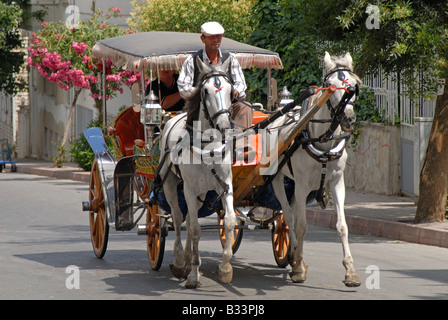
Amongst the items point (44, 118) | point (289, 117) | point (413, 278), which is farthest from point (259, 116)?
point (44, 118)

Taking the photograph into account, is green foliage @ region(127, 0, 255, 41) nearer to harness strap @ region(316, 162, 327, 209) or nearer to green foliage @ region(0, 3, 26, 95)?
green foliage @ region(0, 3, 26, 95)

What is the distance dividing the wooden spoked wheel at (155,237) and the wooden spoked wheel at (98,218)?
0.76 metres

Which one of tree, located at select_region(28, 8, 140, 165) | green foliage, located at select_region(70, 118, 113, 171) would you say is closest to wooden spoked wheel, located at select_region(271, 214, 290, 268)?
tree, located at select_region(28, 8, 140, 165)

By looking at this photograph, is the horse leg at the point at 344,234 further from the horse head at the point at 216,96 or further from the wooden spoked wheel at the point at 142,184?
the wooden spoked wheel at the point at 142,184

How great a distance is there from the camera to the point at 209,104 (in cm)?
770

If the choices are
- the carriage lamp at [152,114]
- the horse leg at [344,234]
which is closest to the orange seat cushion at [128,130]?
the carriage lamp at [152,114]

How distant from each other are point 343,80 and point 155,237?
2849 mm

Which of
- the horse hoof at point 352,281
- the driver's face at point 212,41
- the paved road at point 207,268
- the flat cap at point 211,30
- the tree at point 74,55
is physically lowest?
the paved road at point 207,268

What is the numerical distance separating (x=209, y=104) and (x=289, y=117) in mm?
1223

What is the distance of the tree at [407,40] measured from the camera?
11.4m

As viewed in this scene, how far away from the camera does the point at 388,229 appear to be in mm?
12344

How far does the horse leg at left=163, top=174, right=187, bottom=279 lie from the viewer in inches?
345
